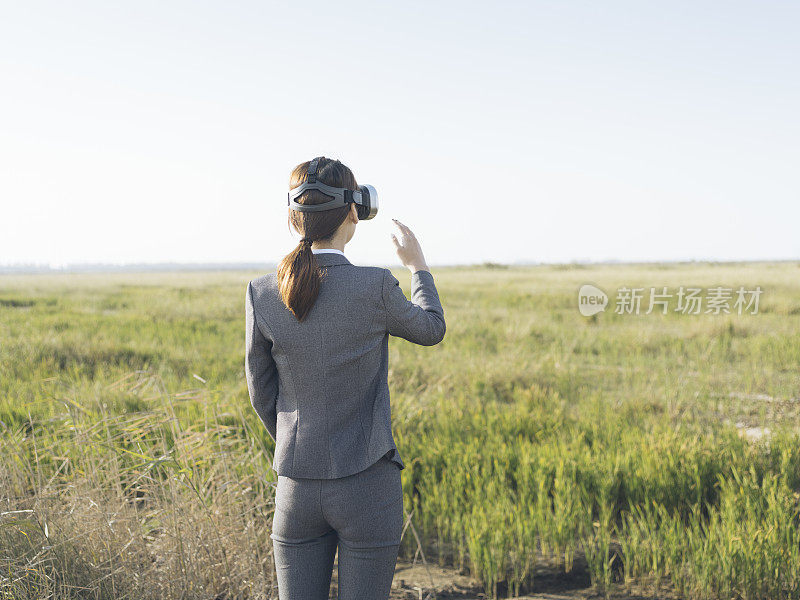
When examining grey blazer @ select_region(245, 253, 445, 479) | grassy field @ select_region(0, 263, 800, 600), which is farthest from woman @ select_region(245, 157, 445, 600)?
grassy field @ select_region(0, 263, 800, 600)

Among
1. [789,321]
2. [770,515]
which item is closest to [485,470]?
[770,515]

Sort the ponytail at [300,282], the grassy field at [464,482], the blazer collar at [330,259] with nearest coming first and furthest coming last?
the ponytail at [300,282] → the blazer collar at [330,259] → the grassy field at [464,482]

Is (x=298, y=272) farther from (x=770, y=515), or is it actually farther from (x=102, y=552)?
(x=770, y=515)

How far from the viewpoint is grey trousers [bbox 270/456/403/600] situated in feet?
6.46

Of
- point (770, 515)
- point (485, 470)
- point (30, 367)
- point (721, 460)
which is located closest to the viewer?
point (770, 515)

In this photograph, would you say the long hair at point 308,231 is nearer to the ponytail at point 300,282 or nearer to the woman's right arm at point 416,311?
the ponytail at point 300,282

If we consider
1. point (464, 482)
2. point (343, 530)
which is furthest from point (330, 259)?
point (464, 482)

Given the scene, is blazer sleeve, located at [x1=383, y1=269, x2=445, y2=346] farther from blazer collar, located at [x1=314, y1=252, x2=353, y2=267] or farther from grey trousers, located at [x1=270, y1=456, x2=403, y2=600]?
grey trousers, located at [x1=270, y1=456, x2=403, y2=600]

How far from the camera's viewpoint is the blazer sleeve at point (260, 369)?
2.08 metres

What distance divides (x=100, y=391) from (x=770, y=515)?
6459mm

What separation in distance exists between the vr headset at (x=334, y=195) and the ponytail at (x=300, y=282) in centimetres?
15

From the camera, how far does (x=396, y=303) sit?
195 centimetres

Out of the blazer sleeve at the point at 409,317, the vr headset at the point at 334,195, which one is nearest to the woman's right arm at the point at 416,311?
the blazer sleeve at the point at 409,317

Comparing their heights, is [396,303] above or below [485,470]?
above
